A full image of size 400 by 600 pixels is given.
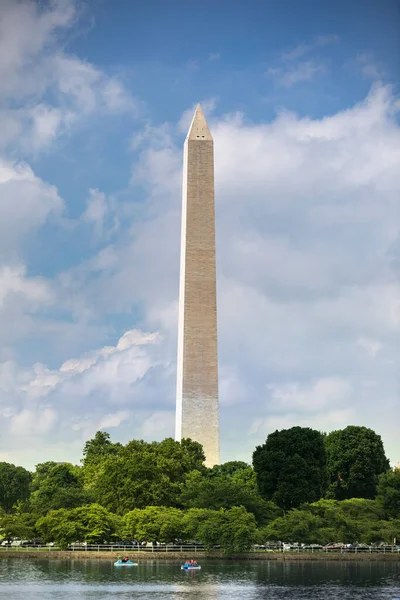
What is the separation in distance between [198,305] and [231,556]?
2495 cm

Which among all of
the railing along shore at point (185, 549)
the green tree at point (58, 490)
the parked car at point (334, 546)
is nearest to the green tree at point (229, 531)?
the railing along shore at point (185, 549)

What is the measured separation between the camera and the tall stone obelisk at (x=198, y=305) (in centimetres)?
8125

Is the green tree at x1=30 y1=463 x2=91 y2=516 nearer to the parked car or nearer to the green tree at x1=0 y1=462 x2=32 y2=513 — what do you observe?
the green tree at x1=0 y1=462 x2=32 y2=513

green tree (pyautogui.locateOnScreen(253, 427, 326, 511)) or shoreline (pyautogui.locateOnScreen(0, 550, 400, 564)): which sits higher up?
green tree (pyautogui.locateOnScreen(253, 427, 326, 511))

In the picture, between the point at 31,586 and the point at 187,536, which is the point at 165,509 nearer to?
the point at 187,536

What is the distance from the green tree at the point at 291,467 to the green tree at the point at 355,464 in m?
7.77

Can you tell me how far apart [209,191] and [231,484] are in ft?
86.2

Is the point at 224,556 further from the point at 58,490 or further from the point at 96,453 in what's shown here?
the point at 96,453

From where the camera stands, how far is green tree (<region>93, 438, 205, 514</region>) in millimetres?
70000

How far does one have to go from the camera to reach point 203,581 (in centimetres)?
4966

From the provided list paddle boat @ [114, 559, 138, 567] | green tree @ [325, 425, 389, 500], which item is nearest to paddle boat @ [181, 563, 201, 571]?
paddle boat @ [114, 559, 138, 567]

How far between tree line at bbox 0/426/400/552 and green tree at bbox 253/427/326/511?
70mm

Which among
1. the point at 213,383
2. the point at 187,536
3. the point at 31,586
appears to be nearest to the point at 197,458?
the point at 213,383

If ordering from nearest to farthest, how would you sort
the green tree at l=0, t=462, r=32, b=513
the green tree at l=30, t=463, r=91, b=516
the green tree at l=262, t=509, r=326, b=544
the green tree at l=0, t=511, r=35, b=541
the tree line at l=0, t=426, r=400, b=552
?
the tree line at l=0, t=426, r=400, b=552 < the green tree at l=262, t=509, r=326, b=544 < the green tree at l=0, t=511, r=35, b=541 < the green tree at l=30, t=463, r=91, b=516 < the green tree at l=0, t=462, r=32, b=513
